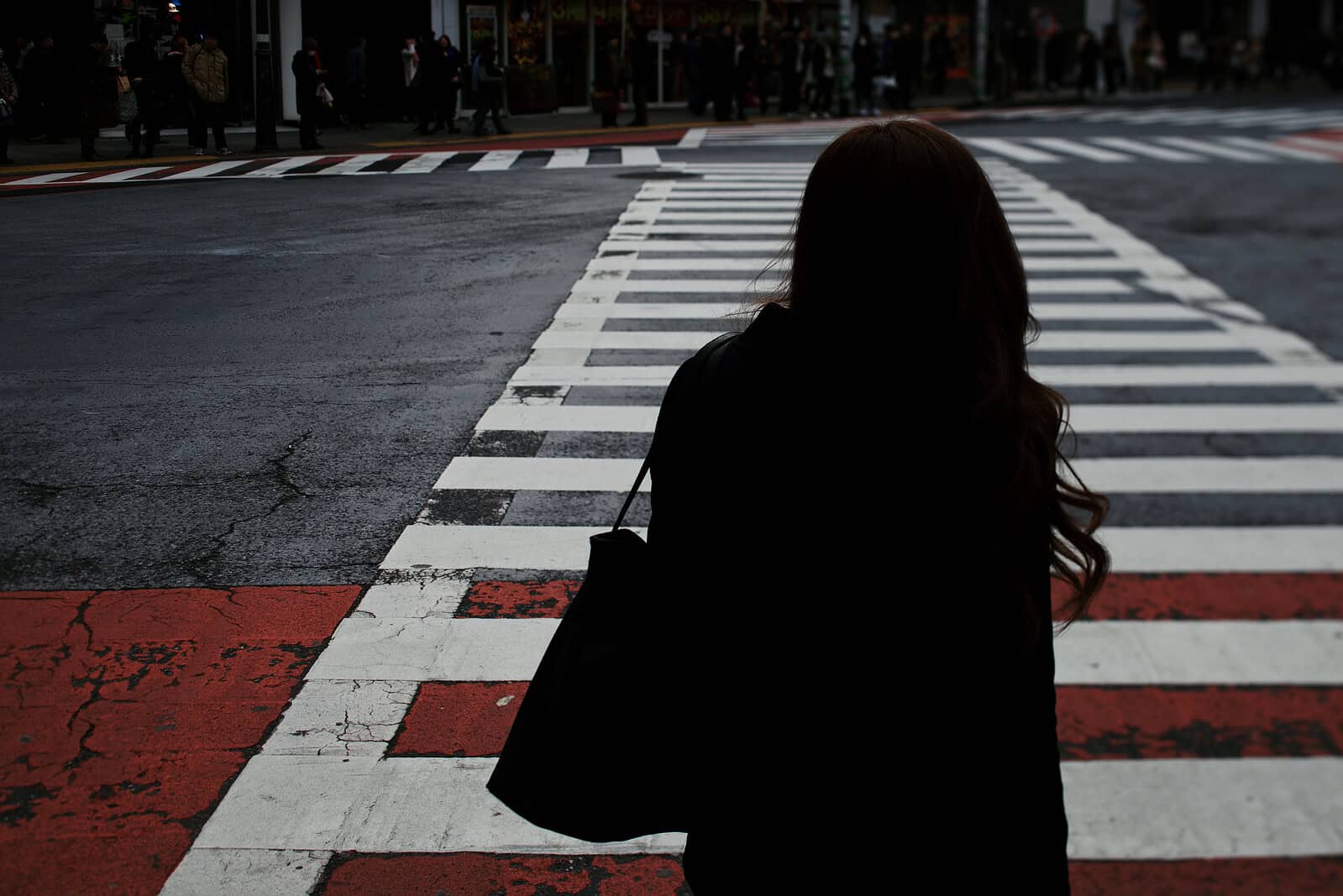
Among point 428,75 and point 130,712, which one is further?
point 428,75

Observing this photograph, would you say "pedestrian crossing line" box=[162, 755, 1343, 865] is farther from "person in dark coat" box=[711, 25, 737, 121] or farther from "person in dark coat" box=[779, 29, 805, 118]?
"person in dark coat" box=[779, 29, 805, 118]

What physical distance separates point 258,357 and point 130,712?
4.58 metres

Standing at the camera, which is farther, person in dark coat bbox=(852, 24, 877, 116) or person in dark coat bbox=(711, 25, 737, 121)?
person in dark coat bbox=(852, 24, 877, 116)

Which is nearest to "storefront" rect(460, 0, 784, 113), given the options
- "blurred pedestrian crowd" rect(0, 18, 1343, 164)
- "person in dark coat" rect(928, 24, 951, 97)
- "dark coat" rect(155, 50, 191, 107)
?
"blurred pedestrian crowd" rect(0, 18, 1343, 164)

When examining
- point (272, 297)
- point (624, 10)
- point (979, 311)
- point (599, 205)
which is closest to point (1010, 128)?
point (624, 10)

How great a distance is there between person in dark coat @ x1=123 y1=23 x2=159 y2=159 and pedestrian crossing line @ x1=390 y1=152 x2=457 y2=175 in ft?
30.8

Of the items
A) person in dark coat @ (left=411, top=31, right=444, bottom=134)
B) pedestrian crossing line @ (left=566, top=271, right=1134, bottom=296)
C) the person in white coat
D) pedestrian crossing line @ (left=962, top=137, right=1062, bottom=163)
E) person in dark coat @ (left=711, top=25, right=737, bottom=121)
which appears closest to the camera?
pedestrian crossing line @ (left=566, top=271, right=1134, bottom=296)

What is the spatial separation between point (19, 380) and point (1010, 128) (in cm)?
2359

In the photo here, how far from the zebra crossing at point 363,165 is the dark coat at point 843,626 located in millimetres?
5996

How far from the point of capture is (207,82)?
7.64 meters

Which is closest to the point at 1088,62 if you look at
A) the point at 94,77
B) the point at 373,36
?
the point at 373,36

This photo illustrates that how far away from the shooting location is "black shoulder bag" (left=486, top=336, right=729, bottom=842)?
1.91 metres

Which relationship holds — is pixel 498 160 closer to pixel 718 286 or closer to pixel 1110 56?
pixel 718 286

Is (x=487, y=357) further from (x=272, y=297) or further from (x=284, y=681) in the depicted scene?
(x=284, y=681)
